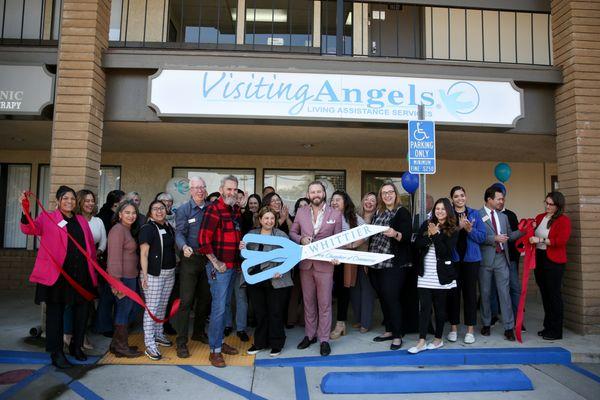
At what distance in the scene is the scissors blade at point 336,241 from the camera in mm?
4164

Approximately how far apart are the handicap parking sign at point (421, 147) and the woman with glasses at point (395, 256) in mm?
396

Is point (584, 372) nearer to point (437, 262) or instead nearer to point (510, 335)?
point (510, 335)

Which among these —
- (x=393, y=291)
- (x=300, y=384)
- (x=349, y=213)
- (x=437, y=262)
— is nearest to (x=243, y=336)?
(x=300, y=384)

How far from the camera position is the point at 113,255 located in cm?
417

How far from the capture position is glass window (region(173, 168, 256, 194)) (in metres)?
8.20

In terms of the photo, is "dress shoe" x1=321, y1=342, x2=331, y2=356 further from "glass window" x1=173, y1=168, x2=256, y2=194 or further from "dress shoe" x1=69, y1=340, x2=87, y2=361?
"glass window" x1=173, y1=168, x2=256, y2=194

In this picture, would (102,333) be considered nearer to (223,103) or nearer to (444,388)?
(223,103)

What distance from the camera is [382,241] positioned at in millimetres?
4496

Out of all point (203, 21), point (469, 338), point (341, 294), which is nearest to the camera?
point (469, 338)

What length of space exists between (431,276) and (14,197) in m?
8.68

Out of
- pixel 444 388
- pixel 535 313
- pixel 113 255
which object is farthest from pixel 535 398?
pixel 113 255

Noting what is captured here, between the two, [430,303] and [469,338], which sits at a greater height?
[430,303]

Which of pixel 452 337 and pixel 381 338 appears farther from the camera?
pixel 381 338

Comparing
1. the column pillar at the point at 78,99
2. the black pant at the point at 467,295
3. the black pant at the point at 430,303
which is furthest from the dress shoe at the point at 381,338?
→ the column pillar at the point at 78,99
